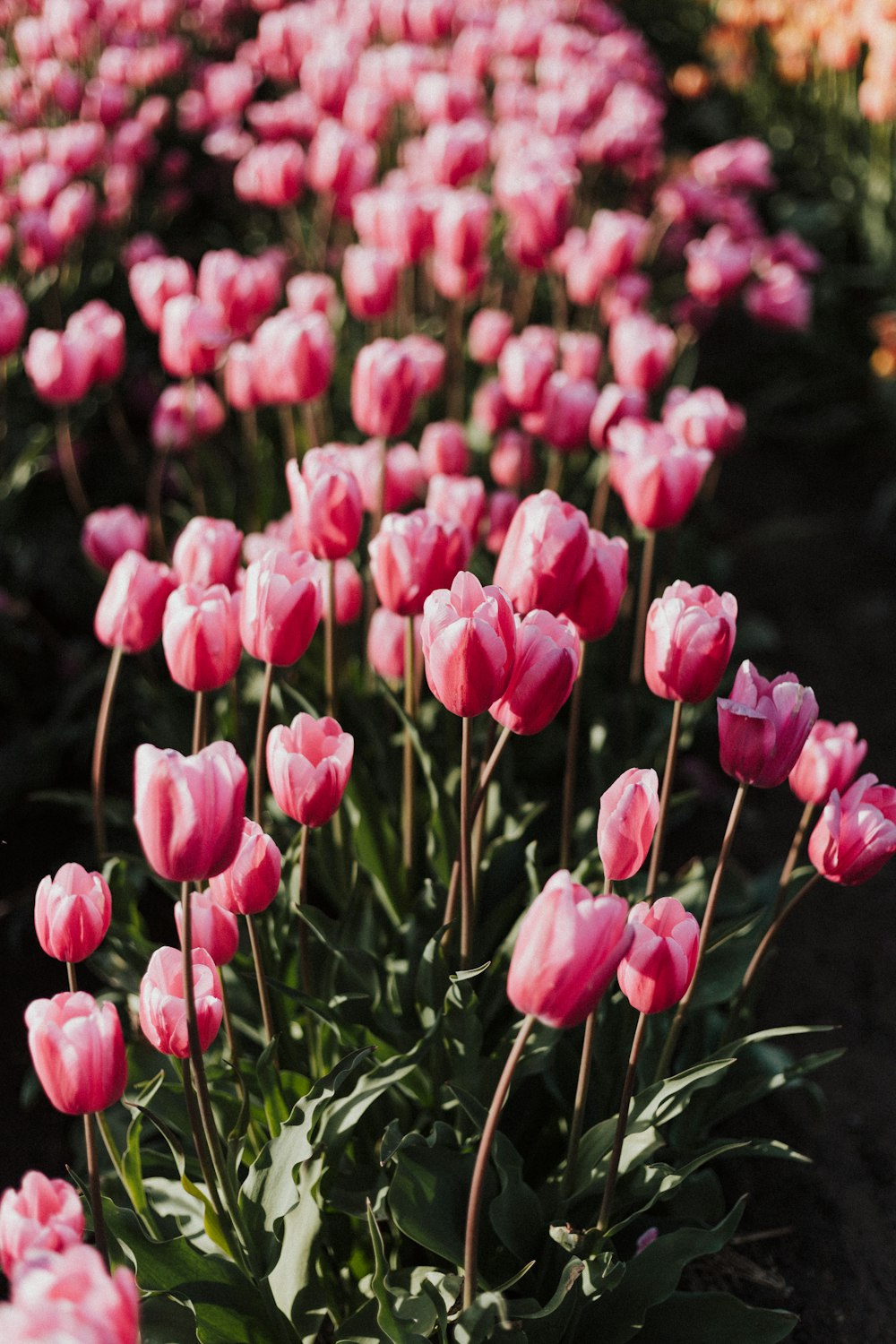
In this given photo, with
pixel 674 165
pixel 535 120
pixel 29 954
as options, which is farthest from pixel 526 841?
pixel 674 165

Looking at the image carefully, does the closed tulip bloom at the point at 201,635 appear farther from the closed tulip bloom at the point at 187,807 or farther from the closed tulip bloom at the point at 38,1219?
the closed tulip bloom at the point at 38,1219

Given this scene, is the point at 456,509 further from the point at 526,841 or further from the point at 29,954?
the point at 29,954

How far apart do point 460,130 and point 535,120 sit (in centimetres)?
97

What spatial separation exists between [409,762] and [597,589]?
388 millimetres

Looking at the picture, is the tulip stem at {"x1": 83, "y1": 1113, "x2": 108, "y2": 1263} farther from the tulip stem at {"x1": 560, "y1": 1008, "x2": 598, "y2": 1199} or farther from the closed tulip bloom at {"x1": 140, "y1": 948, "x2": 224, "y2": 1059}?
the tulip stem at {"x1": 560, "y1": 1008, "x2": 598, "y2": 1199}

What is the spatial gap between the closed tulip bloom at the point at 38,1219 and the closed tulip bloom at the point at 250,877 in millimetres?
334

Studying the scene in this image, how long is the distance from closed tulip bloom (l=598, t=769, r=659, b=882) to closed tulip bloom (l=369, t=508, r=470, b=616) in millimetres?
413

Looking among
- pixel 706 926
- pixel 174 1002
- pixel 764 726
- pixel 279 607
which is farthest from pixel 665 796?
pixel 174 1002

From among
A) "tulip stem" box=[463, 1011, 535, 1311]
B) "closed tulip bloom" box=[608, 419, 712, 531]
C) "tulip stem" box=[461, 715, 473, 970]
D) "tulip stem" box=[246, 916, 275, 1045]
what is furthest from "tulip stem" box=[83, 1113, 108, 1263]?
"closed tulip bloom" box=[608, 419, 712, 531]

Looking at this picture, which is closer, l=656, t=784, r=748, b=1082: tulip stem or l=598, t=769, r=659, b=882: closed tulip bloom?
l=598, t=769, r=659, b=882: closed tulip bloom

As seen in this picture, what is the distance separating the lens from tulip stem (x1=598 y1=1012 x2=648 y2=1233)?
1229 mm

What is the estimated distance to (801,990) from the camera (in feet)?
8.26

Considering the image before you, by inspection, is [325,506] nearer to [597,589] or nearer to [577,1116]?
[597,589]

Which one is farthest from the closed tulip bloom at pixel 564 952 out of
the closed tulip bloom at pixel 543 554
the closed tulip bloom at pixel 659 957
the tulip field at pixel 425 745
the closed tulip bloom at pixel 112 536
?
the closed tulip bloom at pixel 112 536
